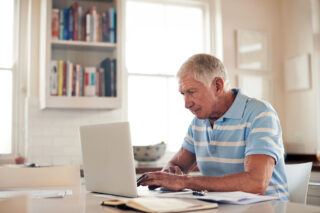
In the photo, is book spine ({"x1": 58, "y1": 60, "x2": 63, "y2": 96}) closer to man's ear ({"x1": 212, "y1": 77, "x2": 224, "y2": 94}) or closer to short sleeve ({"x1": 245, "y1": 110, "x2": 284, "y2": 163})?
man's ear ({"x1": 212, "y1": 77, "x2": 224, "y2": 94})

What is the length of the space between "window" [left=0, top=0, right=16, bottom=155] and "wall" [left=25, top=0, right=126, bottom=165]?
0.17m

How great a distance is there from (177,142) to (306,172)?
2.17 metres

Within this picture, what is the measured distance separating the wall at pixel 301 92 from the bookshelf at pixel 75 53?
186 centimetres

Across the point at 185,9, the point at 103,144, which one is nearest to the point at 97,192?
the point at 103,144

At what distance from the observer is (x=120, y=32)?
141 inches

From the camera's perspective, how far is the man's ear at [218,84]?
7.14 ft

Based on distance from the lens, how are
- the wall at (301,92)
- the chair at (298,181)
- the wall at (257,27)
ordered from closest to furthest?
the chair at (298,181) < the wall at (301,92) < the wall at (257,27)

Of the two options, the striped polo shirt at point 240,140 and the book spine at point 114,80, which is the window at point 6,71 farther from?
the striped polo shirt at point 240,140

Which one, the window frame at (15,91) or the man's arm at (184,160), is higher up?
the window frame at (15,91)

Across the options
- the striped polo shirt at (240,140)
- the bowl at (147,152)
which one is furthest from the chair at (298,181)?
the bowl at (147,152)

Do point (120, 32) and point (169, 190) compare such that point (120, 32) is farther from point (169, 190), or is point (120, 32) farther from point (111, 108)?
point (169, 190)

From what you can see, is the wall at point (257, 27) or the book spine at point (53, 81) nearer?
the book spine at point (53, 81)

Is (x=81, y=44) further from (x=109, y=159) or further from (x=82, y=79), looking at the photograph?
(x=109, y=159)

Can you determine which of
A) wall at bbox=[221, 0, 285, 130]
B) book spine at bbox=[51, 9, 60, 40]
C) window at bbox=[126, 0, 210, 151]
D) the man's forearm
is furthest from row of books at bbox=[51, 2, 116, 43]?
the man's forearm
